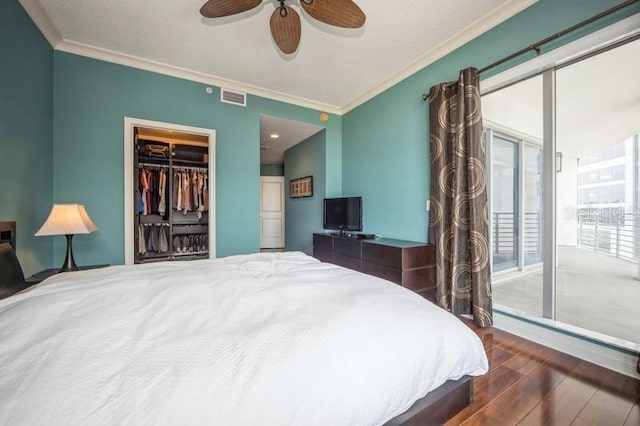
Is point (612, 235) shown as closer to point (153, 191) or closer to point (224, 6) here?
point (224, 6)

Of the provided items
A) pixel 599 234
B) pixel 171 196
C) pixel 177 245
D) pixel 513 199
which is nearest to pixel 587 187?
pixel 599 234

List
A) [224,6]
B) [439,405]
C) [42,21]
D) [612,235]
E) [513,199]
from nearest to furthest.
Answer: [439,405] → [224,6] → [612,235] → [42,21] → [513,199]

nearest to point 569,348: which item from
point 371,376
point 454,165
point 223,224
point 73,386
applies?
point 454,165

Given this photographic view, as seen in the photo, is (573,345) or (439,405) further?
(573,345)

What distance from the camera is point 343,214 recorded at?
11.6 ft

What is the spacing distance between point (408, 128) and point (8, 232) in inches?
143

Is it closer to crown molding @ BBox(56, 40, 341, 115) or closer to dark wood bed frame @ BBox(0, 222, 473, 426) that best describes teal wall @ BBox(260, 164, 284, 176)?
crown molding @ BBox(56, 40, 341, 115)

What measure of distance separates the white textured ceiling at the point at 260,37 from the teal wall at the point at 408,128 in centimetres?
14

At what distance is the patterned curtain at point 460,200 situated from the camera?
210 cm

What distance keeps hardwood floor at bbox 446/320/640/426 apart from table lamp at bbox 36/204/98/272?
286cm

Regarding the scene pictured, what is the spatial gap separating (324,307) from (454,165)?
1.97m

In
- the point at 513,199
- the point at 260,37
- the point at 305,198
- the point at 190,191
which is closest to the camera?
the point at 260,37

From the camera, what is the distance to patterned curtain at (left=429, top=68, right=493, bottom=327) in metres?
2.10

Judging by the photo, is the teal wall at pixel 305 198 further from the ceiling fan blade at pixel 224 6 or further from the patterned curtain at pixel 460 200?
the ceiling fan blade at pixel 224 6
